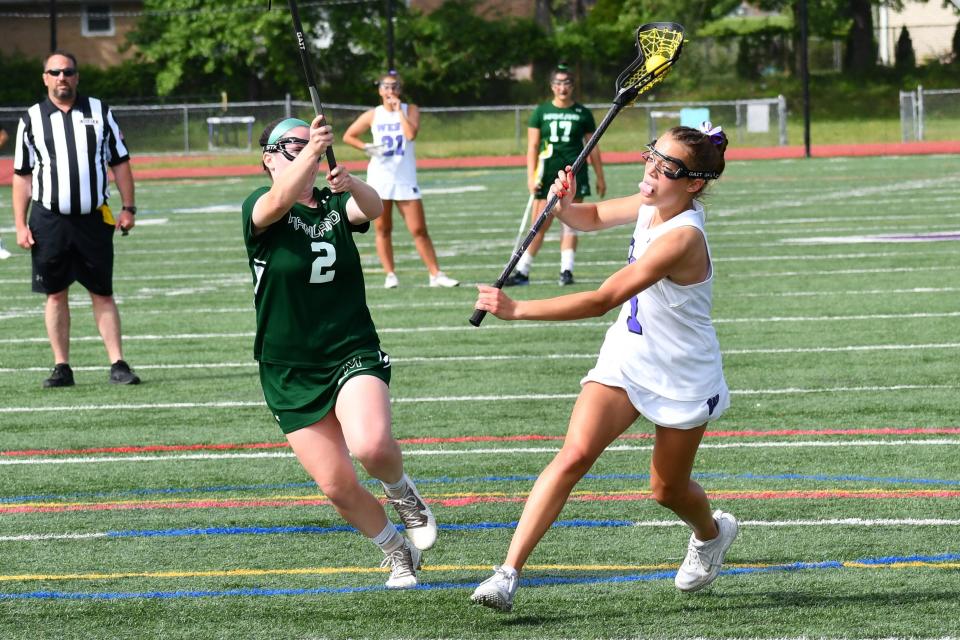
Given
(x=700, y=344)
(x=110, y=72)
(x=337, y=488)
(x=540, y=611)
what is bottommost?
(x=540, y=611)

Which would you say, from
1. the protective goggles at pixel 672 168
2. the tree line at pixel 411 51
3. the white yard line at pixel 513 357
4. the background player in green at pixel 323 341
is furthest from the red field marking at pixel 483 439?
the tree line at pixel 411 51

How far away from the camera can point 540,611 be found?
5.42 metres

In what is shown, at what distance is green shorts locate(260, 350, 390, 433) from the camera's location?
564 centimetres

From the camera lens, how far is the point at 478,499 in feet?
23.2

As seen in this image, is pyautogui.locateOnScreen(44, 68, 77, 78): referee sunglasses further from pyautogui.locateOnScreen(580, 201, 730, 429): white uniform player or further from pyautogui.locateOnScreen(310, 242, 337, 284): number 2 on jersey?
pyautogui.locateOnScreen(580, 201, 730, 429): white uniform player

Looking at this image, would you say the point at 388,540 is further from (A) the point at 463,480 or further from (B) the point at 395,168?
(B) the point at 395,168

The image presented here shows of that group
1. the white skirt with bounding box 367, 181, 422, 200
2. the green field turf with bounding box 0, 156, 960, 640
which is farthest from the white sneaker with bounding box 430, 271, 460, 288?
the white skirt with bounding box 367, 181, 422, 200

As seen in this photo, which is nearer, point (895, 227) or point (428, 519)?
point (428, 519)

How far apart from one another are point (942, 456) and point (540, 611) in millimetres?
3030

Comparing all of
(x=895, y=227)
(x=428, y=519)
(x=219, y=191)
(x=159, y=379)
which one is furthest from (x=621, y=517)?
(x=219, y=191)

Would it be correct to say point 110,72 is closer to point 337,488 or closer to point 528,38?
point 528,38

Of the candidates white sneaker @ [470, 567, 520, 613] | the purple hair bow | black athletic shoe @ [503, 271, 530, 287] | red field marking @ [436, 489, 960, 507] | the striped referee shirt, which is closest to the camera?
white sneaker @ [470, 567, 520, 613]

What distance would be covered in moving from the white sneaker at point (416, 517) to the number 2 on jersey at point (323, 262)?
85 cm

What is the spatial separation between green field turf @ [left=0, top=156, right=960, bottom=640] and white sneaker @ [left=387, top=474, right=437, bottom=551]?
136 millimetres
